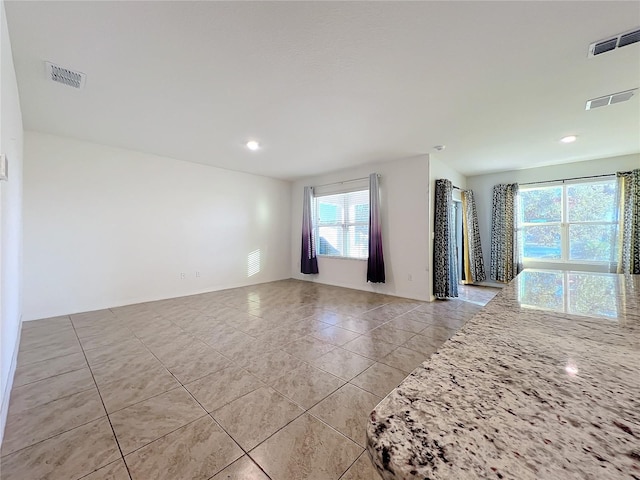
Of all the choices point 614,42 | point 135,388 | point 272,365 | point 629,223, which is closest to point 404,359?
point 272,365

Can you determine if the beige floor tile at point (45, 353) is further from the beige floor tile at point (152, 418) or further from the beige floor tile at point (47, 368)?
the beige floor tile at point (152, 418)

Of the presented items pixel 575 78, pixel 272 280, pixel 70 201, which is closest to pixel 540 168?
pixel 575 78

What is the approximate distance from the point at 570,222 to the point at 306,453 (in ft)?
20.0

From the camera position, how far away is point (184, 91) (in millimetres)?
2477

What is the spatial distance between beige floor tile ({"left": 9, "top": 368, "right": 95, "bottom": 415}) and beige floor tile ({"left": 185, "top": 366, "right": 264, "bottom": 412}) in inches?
32.5

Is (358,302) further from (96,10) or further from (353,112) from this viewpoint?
(96,10)

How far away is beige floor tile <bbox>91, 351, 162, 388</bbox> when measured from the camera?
2.08 m

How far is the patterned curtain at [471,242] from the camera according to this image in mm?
5691

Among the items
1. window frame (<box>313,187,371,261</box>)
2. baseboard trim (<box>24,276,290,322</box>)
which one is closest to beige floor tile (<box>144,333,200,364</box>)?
baseboard trim (<box>24,276,290,322</box>)

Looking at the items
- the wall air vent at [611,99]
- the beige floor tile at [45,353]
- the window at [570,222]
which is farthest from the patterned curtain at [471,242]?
the beige floor tile at [45,353]

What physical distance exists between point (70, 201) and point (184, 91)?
266cm

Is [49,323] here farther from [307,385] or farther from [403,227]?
[403,227]

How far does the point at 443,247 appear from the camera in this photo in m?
4.39

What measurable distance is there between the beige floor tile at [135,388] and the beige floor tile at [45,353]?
0.95 m
